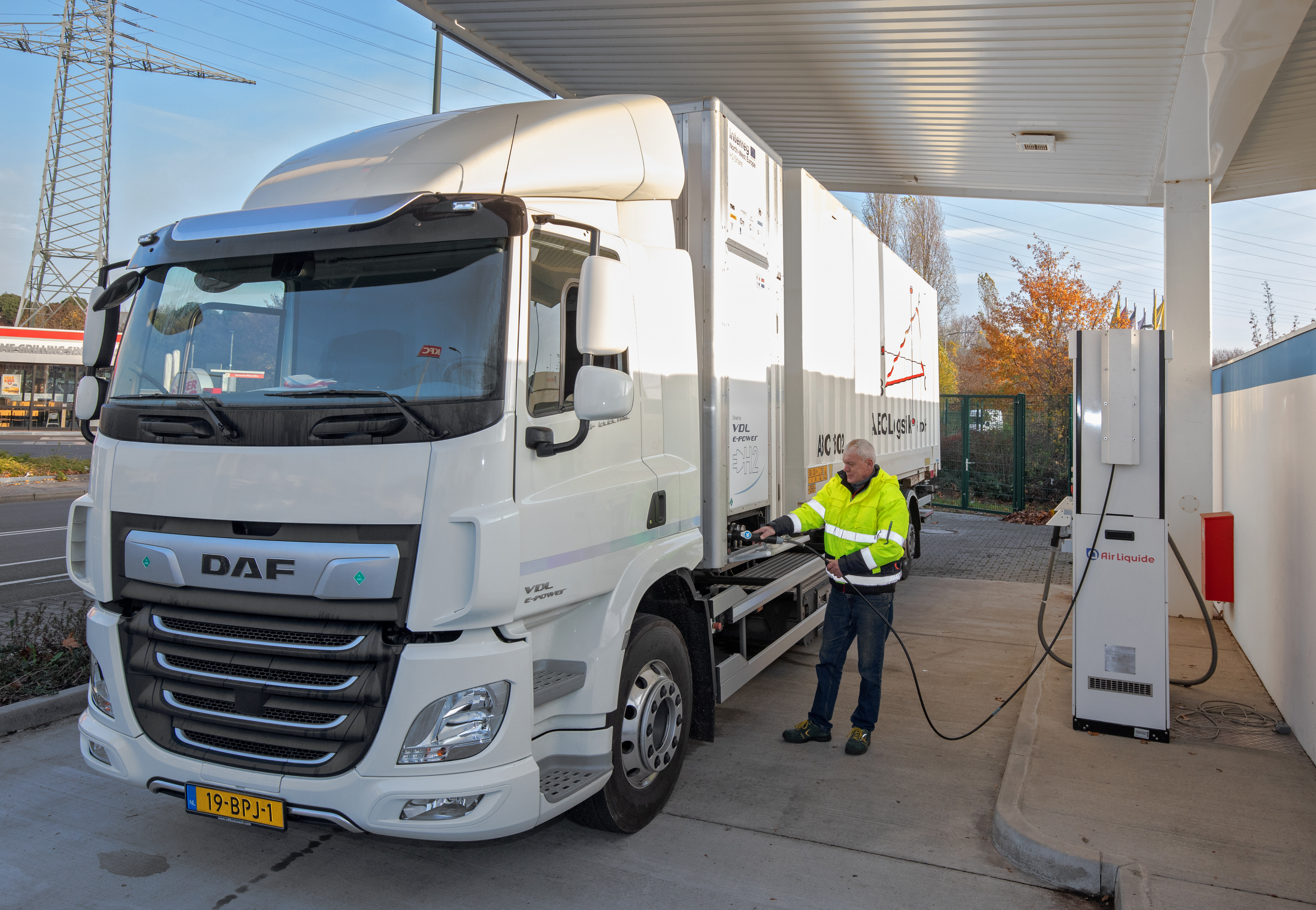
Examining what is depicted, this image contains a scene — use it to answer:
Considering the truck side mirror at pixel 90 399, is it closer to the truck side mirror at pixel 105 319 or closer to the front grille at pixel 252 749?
the truck side mirror at pixel 105 319

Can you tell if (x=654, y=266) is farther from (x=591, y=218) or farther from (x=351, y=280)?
(x=351, y=280)

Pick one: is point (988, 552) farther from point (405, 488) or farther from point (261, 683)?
point (261, 683)

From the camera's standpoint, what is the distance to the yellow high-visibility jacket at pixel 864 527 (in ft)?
16.9

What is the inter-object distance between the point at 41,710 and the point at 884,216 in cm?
3220

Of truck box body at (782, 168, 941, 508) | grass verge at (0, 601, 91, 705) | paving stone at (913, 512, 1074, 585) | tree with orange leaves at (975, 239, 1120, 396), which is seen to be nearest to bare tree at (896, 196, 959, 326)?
tree with orange leaves at (975, 239, 1120, 396)

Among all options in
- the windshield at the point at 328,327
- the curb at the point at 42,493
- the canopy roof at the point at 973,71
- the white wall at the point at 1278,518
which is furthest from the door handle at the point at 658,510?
the curb at the point at 42,493

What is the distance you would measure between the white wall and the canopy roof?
211cm

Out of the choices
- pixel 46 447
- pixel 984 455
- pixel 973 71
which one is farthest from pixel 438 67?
pixel 46 447

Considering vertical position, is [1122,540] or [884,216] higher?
[884,216]

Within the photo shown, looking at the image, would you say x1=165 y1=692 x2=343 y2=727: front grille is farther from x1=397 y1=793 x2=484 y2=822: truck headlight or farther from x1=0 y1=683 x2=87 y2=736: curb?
x1=0 y1=683 x2=87 y2=736: curb

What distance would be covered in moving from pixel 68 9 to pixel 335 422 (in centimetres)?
5006

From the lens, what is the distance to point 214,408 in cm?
342

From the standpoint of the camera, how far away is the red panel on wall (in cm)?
742

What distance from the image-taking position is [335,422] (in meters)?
3.23
